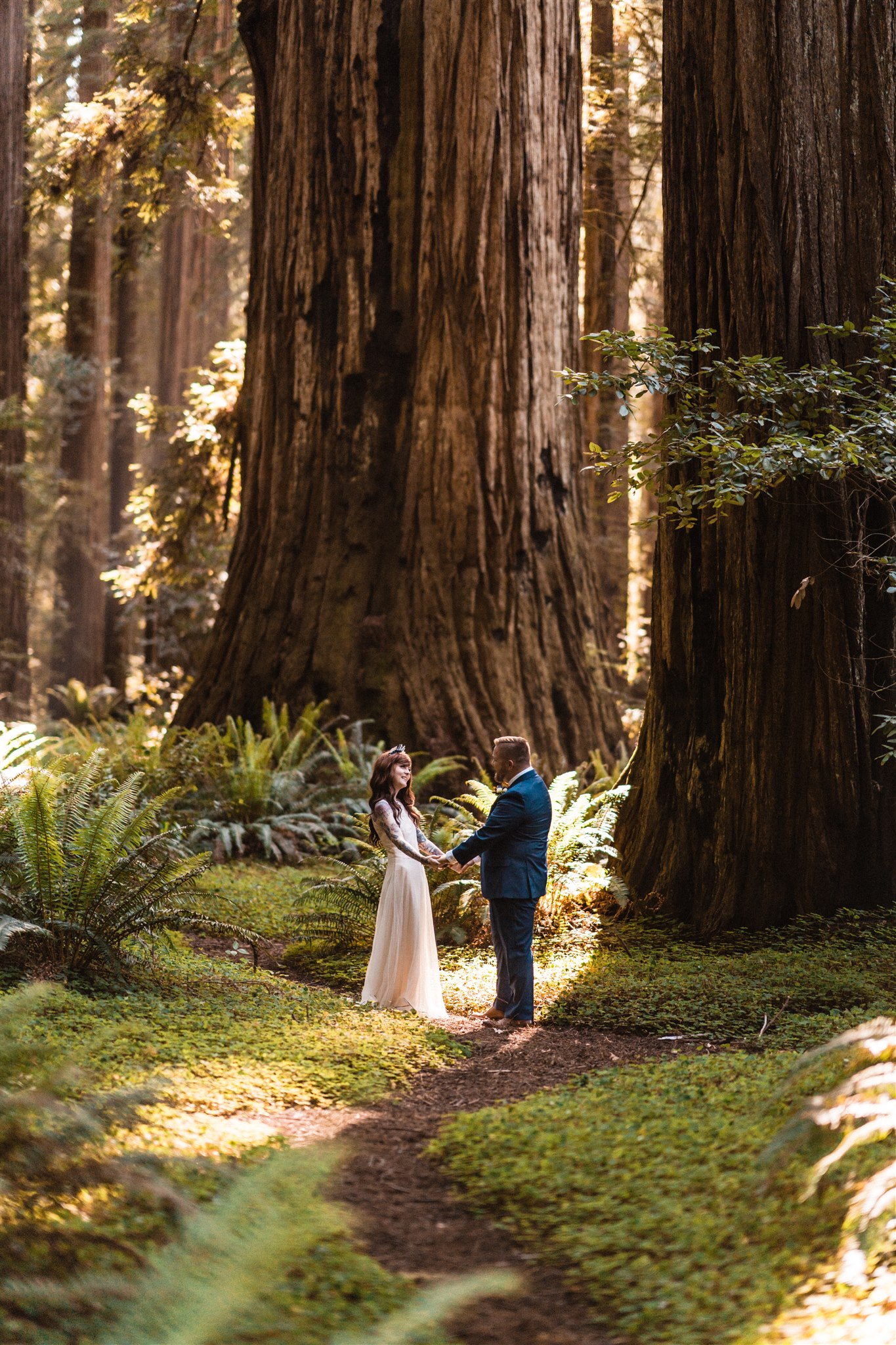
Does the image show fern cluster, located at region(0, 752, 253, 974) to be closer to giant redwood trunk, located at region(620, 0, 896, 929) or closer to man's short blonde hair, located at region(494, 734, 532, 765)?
man's short blonde hair, located at region(494, 734, 532, 765)

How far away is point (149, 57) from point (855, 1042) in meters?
Result: 14.5

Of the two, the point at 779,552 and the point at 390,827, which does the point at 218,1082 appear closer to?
the point at 390,827

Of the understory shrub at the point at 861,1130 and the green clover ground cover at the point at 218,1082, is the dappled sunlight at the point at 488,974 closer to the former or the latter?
the green clover ground cover at the point at 218,1082

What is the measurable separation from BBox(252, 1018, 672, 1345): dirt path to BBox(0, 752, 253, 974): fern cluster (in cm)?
152

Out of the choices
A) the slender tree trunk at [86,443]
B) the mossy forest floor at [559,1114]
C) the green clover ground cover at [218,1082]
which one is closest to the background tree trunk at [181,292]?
the slender tree trunk at [86,443]

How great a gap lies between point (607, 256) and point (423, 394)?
25.3ft

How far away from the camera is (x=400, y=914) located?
272 inches

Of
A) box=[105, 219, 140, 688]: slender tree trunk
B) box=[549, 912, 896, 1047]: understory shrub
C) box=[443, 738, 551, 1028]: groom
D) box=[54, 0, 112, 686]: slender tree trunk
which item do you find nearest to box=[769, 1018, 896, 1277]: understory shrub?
box=[549, 912, 896, 1047]: understory shrub

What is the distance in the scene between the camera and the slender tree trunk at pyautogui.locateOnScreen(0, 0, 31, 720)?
17.7m

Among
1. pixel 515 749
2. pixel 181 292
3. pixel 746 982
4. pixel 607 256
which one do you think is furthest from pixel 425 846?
pixel 181 292

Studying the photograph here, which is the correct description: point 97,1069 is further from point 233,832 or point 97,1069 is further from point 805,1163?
point 233,832

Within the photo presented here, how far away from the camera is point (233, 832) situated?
1070cm

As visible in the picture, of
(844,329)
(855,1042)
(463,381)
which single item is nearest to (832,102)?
(844,329)

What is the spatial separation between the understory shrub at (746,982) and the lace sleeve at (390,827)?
1.12 m
